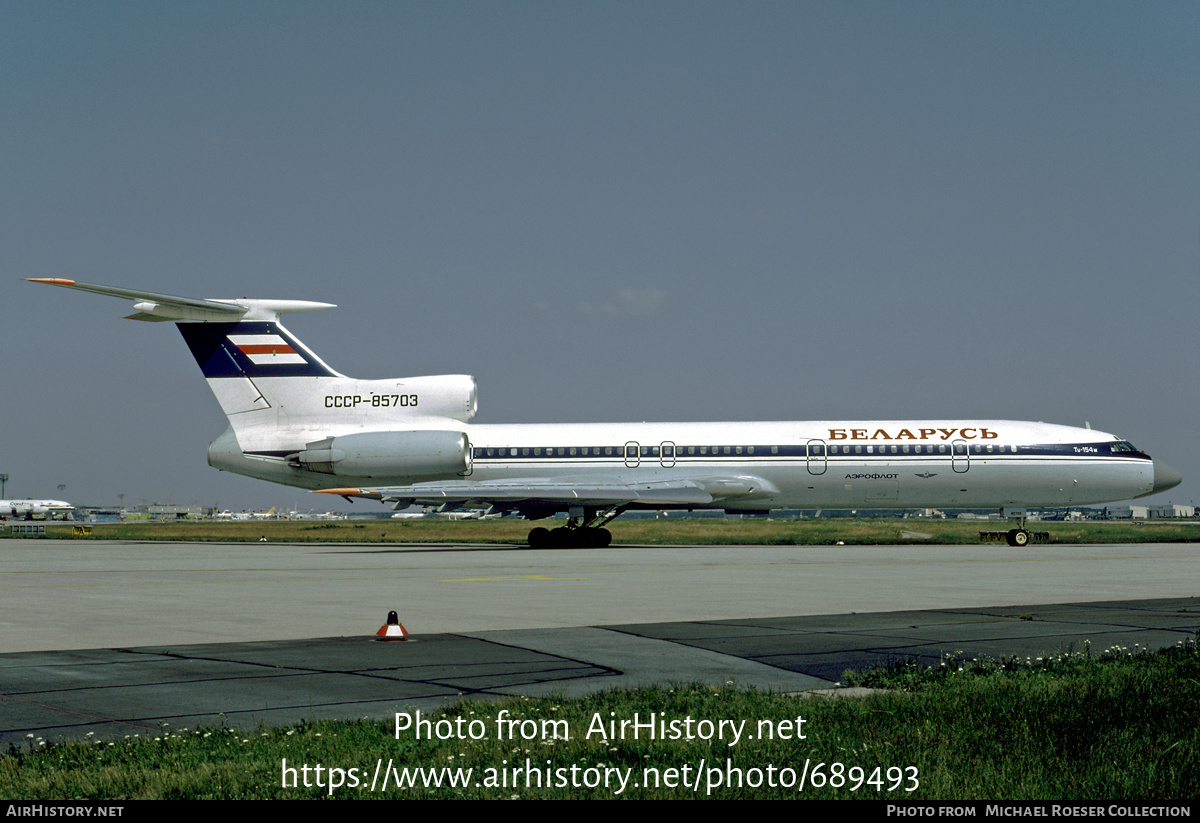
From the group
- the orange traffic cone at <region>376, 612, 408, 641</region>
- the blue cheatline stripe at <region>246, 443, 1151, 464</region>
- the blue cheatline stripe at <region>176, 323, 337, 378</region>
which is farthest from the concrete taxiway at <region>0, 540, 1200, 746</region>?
the blue cheatline stripe at <region>176, 323, 337, 378</region>

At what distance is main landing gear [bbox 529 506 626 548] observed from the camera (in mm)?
36469

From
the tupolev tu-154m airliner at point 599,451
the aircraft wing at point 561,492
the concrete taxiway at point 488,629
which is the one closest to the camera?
the concrete taxiway at point 488,629

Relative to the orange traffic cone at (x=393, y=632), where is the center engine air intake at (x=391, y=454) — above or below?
above

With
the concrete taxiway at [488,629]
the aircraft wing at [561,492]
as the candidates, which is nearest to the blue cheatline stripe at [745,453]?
the aircraft wing at [561,492]

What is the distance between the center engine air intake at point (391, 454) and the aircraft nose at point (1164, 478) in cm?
Answer: 2441

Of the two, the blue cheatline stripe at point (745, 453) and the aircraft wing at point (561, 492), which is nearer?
the aircraft wing at point (561, 492)

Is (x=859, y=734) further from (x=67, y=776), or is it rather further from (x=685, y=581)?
(x=685, y=581)

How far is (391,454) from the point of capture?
36.2m

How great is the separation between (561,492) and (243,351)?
12.4 meters

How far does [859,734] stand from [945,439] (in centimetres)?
3241

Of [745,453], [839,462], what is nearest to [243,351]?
[745,453]

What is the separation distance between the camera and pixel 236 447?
3778 cm

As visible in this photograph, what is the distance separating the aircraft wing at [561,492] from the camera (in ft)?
112

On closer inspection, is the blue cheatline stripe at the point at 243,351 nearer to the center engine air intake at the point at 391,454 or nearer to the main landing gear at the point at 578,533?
the center engine air intake at the point at 391,454
